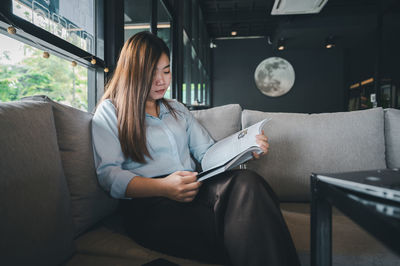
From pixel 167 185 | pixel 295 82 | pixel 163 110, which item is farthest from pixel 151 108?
pixel 295 82

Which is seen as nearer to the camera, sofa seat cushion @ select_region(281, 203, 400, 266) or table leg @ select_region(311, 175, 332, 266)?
table leg @ select_region(311, 175, 332, 266)

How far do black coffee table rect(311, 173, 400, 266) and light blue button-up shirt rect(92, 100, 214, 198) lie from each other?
0.55 meters

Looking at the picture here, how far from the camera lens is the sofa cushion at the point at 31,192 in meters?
0.47

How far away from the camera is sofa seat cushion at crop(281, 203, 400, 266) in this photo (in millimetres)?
707

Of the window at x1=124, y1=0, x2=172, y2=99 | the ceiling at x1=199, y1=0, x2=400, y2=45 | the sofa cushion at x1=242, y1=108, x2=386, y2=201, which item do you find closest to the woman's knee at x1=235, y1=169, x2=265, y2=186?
the sofa cushion at x1=242, y1=108, x2=386, y2=201

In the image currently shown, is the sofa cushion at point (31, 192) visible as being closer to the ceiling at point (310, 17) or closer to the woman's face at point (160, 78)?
the woman's face at point (160, 78)

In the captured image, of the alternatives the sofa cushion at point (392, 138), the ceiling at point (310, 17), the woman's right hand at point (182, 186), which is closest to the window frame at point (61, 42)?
the woman's right hand at point (182, 186)

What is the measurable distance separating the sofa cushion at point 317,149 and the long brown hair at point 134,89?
58 centimetres

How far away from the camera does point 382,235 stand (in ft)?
1.04

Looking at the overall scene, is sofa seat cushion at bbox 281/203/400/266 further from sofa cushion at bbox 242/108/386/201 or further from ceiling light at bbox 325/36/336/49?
ceiling light at bbox 325/36/336/49

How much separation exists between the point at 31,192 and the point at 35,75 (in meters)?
0.67

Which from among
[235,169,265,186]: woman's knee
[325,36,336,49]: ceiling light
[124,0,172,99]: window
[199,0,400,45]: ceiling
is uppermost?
[199,0,400,45]: ceiling

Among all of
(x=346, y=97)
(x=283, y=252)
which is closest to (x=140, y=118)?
(x=283, y=252)

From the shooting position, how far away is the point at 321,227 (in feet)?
1.67
